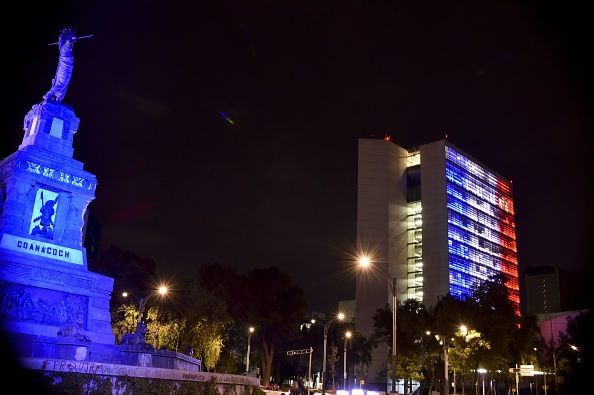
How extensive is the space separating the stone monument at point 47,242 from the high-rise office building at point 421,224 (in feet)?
284

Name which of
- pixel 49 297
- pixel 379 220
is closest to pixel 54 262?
pixel 49 297

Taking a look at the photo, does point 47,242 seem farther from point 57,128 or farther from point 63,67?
point 63,67

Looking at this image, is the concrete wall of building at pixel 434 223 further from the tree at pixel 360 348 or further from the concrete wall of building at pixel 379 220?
Answer: the tree at pixel 360 348

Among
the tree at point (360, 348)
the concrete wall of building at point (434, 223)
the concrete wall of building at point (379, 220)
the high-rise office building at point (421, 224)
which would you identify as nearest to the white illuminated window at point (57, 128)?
the tree at point (360, 348)

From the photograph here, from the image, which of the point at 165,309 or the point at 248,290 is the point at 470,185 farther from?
the point at 165,309

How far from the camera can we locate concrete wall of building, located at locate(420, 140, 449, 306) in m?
114

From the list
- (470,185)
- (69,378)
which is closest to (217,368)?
(69,378)

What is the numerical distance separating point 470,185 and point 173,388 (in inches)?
4501

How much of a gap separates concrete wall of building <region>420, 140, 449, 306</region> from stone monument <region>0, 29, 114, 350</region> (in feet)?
293

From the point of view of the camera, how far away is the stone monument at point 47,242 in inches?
1171

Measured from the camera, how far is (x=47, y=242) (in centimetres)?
3316

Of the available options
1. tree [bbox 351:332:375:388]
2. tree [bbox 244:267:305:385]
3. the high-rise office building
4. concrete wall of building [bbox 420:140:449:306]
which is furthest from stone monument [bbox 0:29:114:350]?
concrete wall of building [bbox 420:140:449:306]

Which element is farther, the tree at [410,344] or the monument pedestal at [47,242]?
the tree at [410,344]

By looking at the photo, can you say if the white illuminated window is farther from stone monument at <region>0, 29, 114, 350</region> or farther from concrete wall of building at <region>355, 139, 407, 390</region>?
concrete wall of building at <region>355, 139, 407, 390</region>
